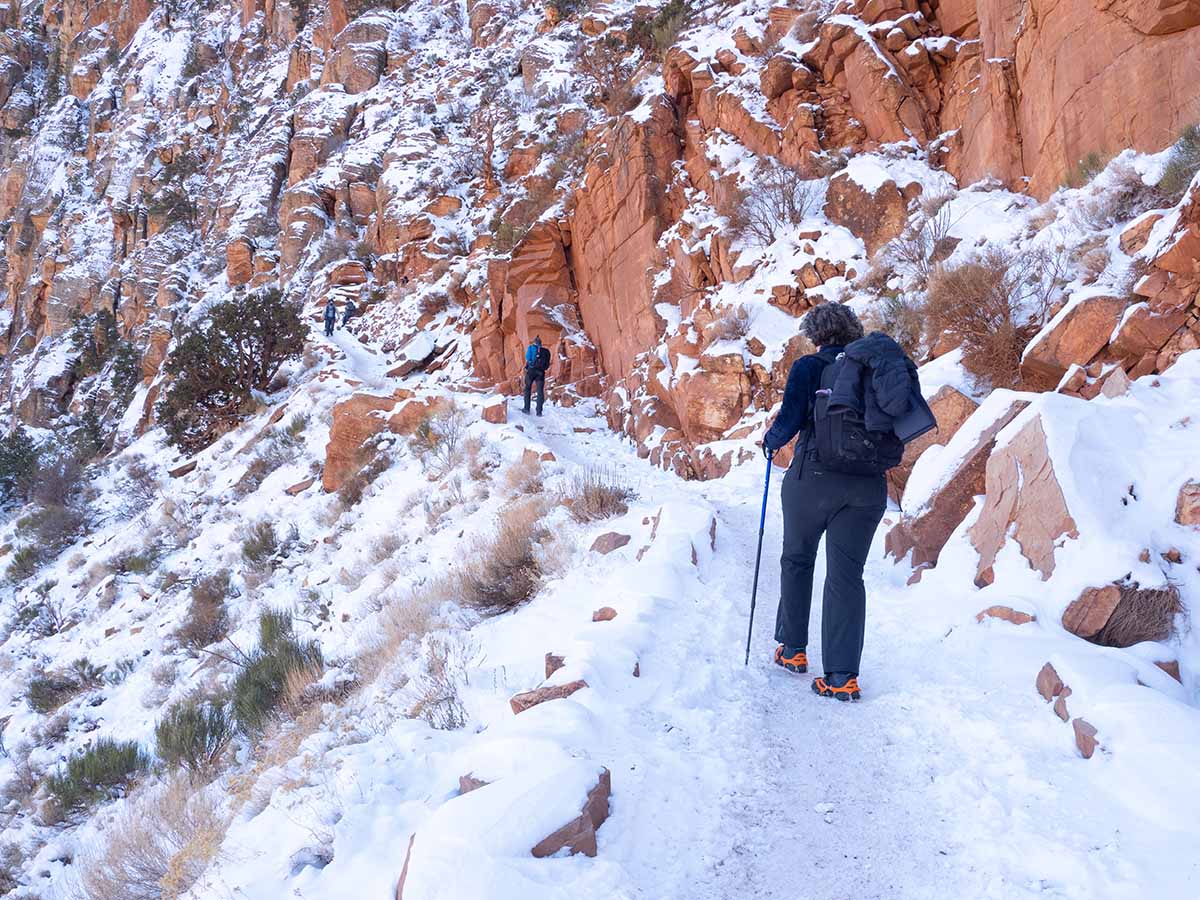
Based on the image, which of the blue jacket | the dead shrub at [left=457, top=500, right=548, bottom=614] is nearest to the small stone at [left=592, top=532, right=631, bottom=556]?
the dead shrub at [left=457, top=500, right=548, bottom=614]

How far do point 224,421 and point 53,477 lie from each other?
A: 18.5ft

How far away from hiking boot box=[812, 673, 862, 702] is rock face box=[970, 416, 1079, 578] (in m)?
1.47

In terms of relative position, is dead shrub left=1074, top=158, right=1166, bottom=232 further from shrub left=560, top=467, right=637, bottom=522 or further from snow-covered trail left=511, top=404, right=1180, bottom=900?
shrub left=560, top=467, right=637, bottom=522

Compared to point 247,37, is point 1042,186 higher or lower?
lower

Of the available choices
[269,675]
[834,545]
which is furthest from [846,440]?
[269,675]

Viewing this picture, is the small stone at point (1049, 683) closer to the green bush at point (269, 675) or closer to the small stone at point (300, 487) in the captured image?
the green bush at point (269, 675)

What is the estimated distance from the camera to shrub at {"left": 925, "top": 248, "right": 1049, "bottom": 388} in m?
6.71

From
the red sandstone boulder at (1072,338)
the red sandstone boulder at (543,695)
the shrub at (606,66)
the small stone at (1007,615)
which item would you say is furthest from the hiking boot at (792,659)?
the shrub at (606,66)

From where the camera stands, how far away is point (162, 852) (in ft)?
11.7

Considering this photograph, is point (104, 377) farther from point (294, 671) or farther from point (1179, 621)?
point (1179, 621)

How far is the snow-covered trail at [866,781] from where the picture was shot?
2312mm

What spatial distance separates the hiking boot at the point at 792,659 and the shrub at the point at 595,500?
2.73 meters

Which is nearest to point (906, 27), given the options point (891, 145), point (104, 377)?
point (891, 145)

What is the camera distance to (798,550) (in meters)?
4.05
